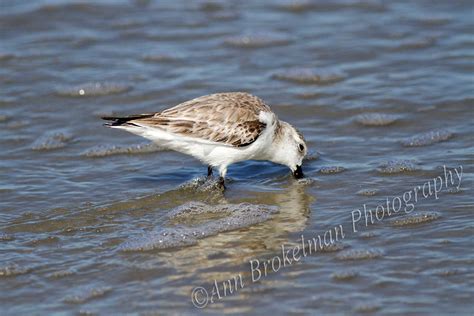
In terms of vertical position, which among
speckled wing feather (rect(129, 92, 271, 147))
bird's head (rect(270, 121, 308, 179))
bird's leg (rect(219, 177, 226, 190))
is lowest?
bird's leg (rect(219, 177, 226, 190))

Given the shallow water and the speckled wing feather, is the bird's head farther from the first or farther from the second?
the speckled wing feather

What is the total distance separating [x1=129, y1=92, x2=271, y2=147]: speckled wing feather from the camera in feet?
29.9

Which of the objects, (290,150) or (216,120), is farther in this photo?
(290,150)

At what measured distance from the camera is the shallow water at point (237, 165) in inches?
286

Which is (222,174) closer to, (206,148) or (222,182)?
(222,182)

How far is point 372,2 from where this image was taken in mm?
14320

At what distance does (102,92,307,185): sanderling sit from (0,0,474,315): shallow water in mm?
344

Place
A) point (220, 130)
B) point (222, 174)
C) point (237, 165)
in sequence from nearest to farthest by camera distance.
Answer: point (220, 130) → point (222, 174) → point (237, 165)

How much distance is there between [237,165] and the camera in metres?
10.3

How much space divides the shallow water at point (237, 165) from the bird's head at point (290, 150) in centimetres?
18

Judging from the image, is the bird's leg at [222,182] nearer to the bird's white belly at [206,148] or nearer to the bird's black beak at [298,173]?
the bird's white belly at [206,148]

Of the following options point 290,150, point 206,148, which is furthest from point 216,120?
point 290,150

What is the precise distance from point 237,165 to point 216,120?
120 centimetres

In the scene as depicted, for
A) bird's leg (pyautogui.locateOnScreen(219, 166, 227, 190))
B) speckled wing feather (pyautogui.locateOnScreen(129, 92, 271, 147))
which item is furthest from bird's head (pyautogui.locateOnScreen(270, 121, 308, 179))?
bird's leg (pyautogui.locateOnScreen(219, 166, 227, 190))
